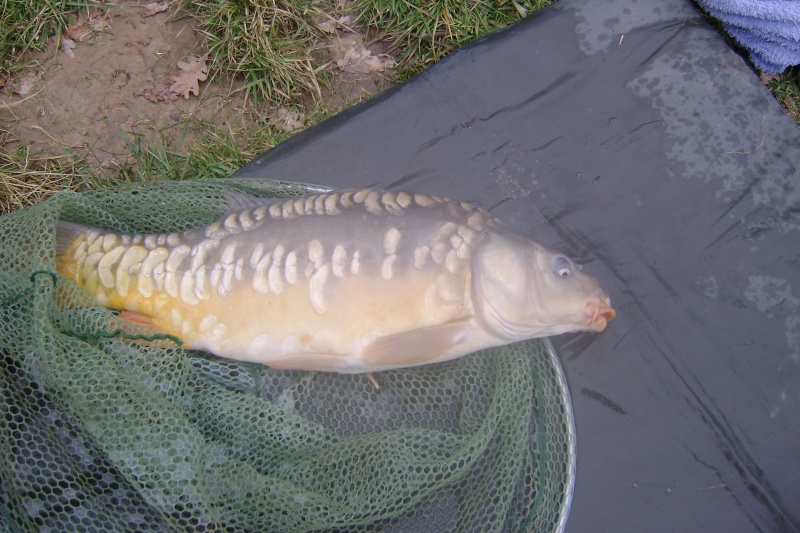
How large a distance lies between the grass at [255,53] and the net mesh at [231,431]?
571mm

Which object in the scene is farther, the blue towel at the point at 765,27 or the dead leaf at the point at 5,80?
the dead leaf at the point at 5,80

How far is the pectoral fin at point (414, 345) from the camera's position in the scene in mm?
1213

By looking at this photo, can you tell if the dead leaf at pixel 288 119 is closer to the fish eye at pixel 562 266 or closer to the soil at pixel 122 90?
the soil at pixel 122 90

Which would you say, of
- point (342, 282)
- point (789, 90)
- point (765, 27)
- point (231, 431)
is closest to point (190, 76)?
point (342, 282)

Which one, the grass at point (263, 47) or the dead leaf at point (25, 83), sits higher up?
the grass at point (263, 47)

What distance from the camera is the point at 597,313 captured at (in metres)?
1.28

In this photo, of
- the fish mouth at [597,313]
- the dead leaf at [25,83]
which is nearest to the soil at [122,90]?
the dead leaf at [25,83]

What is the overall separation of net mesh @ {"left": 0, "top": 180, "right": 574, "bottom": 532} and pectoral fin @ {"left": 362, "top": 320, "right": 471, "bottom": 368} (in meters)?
0.17

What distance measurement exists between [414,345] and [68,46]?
1739 mm

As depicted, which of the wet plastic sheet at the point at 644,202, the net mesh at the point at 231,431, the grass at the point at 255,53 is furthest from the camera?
the grass at the point at 255,53

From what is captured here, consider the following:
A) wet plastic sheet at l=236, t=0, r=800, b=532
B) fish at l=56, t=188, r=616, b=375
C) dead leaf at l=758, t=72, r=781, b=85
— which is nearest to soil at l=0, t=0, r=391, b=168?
wet plastic sheet at l=236, t=0, r=800, b=532

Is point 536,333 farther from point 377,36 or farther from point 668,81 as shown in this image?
point 377,36

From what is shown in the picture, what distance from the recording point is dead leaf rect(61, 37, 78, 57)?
6.73 feet

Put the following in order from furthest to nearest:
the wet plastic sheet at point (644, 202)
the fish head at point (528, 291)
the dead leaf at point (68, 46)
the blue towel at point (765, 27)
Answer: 1. the dead leaf at point (68, 46)
2. the blue towel at point (765, 27)
3. the wet plastic sheet at point (644, 202)
4. the fish head at point (528, 291)
